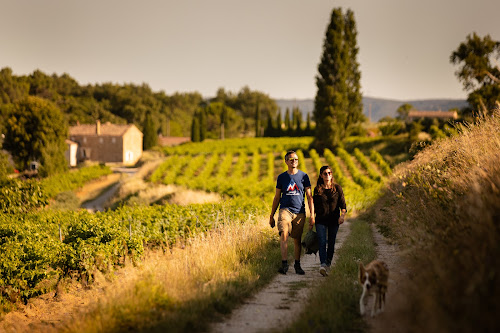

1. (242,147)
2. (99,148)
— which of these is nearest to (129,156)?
(99,148)

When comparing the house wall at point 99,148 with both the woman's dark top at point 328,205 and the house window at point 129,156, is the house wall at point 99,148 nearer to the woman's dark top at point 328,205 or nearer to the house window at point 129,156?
the house window at point 129,156

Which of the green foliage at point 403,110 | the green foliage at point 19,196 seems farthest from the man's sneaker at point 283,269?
the green foliage at point 403,110

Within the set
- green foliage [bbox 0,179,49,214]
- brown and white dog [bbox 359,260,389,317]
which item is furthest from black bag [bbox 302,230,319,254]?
green foliage [bbox 0,179,49,214]

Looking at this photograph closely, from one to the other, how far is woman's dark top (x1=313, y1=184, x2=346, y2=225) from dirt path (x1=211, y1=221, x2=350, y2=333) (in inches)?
37.1

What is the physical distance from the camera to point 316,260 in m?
9.07

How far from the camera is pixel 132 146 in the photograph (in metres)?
67.5

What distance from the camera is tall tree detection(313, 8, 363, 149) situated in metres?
45.5

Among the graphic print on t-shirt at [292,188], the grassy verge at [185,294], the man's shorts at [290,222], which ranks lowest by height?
the grassy verge at [185,294]

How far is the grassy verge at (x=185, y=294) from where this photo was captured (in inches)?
186

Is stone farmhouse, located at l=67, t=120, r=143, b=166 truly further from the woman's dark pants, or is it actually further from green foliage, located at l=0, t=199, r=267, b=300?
the woman's dark pants

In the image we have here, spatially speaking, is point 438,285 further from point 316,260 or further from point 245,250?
point 316,260

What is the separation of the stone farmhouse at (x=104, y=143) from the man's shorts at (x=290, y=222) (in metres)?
60.2

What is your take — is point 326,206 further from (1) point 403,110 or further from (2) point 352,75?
(1) point 403,110

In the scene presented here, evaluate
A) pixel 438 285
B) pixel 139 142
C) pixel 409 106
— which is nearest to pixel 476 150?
pixel 438 285
